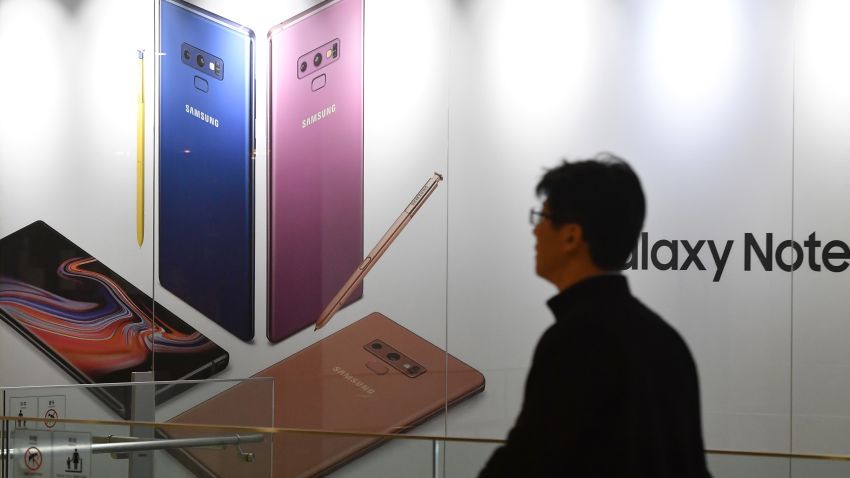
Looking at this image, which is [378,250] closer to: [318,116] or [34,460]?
[318,116]

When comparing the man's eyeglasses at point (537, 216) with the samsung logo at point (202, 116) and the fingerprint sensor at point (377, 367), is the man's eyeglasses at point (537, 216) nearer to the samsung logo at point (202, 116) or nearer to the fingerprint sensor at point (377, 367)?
the fingerprint sensor at point (377, 367)

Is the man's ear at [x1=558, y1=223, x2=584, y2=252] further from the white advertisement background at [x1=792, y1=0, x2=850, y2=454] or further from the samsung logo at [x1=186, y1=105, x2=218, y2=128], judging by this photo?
the samsung logo at [x1=186, y1=105, x2=218, y2=128]

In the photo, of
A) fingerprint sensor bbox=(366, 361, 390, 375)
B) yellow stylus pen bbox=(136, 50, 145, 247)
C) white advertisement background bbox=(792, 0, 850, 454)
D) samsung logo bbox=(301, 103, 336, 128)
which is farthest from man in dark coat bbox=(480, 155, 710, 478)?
yellow stylus pen bbox=(136, 50, 145, 247)

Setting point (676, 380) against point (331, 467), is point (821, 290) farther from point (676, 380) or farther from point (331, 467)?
point (676, 380)

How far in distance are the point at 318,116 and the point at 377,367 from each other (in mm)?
1144

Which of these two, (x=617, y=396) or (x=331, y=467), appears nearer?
(x=617, y=396)

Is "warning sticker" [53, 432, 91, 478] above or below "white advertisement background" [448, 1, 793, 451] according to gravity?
below

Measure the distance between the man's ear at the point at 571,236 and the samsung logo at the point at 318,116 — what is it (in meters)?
3.00

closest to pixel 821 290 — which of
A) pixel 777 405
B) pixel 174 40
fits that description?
pixel 777 405

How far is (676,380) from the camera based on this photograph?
4.36 ft

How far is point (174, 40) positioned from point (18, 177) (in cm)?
105

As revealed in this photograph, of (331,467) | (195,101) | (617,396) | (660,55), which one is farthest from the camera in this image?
(195,101)

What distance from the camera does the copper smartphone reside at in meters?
4.06

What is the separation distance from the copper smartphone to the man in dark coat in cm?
268
